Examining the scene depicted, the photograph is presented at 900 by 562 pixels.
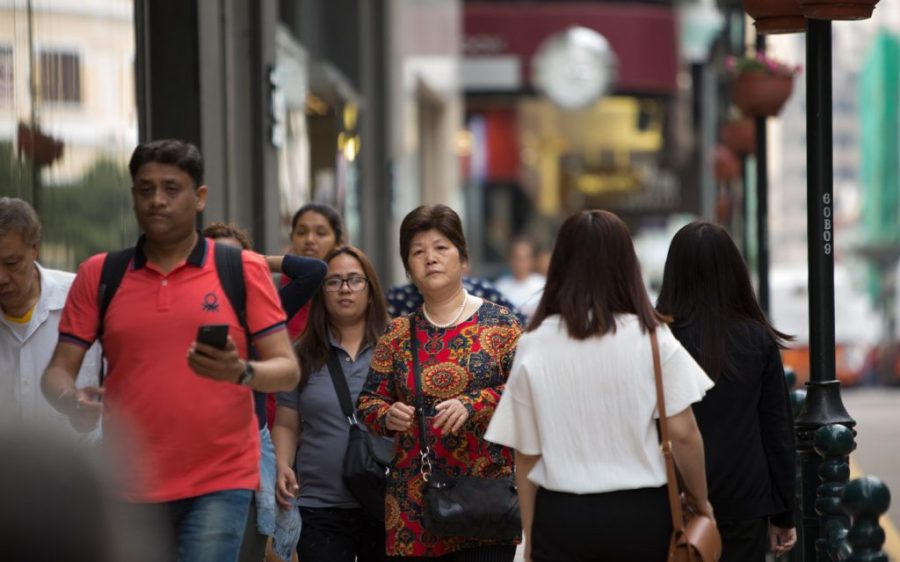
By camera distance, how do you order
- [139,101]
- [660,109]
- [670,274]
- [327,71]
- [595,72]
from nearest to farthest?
[670,274]
[139,101]
[327,71]
[595,72]
[660,109]

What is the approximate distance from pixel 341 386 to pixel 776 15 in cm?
315

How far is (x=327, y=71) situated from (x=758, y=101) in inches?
179

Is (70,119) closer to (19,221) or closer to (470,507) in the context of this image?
(19,221)

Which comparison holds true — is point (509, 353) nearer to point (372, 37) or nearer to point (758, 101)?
point (758, 101)

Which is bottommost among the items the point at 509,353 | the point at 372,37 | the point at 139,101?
the point at 509,353

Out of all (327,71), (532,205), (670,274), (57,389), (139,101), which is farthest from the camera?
(532,205)

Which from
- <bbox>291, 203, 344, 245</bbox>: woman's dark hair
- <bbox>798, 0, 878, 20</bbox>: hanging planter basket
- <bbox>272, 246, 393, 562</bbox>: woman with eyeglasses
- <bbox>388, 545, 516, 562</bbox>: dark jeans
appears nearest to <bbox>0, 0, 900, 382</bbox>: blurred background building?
<bbox>291, 203, 344, 245</bbox>: woman's dark hair

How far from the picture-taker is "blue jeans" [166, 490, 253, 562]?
16.7ft

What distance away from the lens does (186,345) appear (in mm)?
4984

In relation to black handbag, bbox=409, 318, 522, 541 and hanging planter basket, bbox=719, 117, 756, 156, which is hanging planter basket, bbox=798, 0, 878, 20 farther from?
hanging planter basket, bbox=719, 117, 756, 156

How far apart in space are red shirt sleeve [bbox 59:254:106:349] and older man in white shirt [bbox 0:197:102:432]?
32.0 inches

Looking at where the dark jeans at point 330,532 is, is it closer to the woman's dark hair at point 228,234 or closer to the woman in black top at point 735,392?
the woman's dark hair at point 228,234

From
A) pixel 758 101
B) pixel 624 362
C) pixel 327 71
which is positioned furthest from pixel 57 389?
pixel 327 71

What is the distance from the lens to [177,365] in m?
4.98
